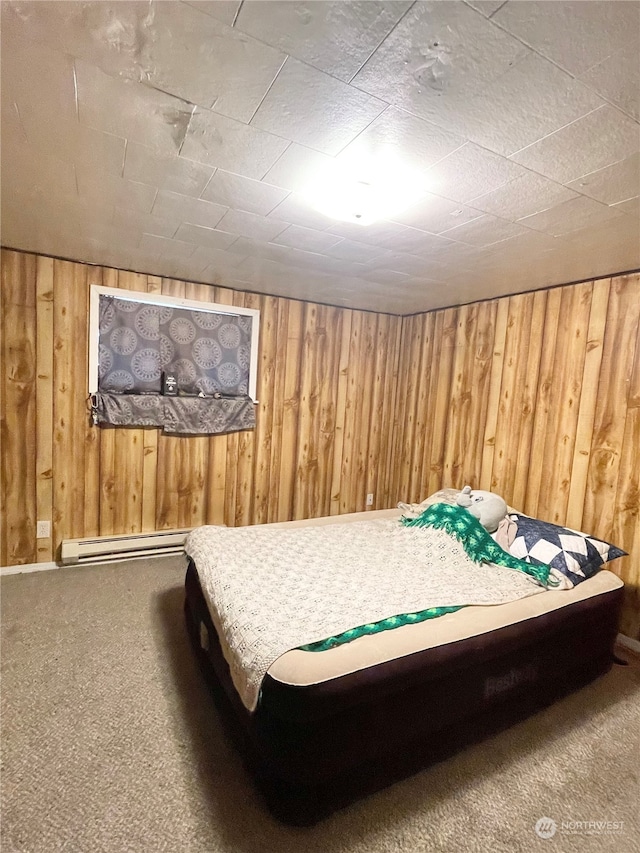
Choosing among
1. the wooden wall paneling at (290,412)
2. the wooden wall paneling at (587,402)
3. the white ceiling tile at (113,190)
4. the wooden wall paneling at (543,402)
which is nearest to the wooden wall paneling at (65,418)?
the white ceiling tile at (113,190)

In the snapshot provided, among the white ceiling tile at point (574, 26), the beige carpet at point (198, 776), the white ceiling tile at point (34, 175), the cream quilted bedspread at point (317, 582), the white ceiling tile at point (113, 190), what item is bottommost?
the beige carpet at point (198, 776)

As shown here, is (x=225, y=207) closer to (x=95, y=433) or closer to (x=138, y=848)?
(x=95, y=433)

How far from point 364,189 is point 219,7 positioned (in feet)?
2.71

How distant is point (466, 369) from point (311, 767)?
117 inches

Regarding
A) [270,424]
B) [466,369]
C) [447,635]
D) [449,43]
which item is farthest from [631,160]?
[270,424]

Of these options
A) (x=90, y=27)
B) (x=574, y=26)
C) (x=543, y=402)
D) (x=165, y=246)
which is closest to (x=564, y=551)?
(x=543, y=402)

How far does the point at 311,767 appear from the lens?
4.11ft

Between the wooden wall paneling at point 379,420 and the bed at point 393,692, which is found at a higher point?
the wooden wall paneling at point 379,420

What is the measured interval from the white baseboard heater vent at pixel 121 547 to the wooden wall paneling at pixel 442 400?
2.31 metres

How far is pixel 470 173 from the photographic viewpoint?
56.9 inches

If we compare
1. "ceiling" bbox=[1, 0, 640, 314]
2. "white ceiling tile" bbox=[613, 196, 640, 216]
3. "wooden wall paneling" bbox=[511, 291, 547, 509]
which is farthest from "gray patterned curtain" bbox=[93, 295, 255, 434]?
"white ceiling tile" bbox=[613, 196, 640, 216]

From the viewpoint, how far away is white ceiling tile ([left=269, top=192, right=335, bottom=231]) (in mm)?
1728

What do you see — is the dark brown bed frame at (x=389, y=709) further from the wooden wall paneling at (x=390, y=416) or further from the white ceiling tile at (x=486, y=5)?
the wooden wall paneling at (x=390, y=416)

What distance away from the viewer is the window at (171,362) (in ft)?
9.64
